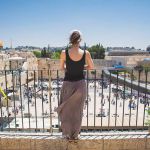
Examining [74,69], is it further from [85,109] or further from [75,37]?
[85,109]

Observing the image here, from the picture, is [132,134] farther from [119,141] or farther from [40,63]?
[40,63]

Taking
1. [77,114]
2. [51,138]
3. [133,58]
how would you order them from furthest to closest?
[133,58], [51,138], [77,114]

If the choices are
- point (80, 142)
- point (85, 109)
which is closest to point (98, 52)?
point (85, 109)

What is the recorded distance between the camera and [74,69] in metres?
3.21

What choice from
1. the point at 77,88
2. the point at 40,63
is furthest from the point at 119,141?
the point at 40,63

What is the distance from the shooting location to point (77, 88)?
10.9ft

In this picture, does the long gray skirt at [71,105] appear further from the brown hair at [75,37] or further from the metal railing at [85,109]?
the brown hair at [75,37]

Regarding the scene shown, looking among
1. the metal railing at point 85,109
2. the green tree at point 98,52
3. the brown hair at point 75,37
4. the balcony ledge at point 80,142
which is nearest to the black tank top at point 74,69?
the brown hair at point 75,37

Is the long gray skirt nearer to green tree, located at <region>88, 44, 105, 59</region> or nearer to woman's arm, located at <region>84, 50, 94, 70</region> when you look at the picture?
woman's arm, located at <region>84, 50, 94, 70</region>

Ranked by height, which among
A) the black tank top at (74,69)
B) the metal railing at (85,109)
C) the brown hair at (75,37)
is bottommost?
the metal railing at (85,109)

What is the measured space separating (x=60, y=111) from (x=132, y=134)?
129 cm

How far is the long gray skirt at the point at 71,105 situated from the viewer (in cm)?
332

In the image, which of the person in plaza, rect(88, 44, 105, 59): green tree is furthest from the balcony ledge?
rect(88, 44, 105, 59): green tree

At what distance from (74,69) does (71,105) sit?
0.55m
